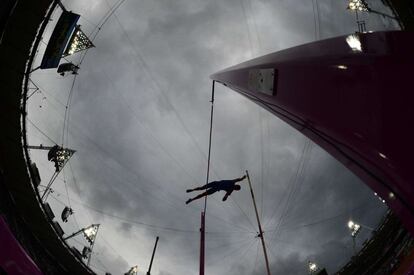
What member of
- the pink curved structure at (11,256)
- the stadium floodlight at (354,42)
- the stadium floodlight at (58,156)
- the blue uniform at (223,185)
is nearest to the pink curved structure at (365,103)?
the stadium floodlight at (354,42)

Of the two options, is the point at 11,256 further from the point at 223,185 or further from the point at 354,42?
the point at 223,185

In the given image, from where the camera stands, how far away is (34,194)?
16250 mm

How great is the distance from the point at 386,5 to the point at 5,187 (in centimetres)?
1888

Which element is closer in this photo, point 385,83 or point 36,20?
point 385,83

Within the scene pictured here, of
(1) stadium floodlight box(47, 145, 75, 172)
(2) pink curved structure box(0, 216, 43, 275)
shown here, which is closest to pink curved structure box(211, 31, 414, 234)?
(2) pink curved structure box(0, 216, 43, 275)

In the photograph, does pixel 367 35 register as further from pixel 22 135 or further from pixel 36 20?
pixel 22 135

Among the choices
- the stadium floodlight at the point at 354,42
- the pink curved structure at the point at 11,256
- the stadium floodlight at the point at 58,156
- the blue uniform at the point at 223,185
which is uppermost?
the stadium floodlight at the point at 58,156

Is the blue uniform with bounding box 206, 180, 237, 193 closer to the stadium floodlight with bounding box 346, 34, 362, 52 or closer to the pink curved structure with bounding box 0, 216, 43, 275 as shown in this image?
the pink curved structure with bounding box 0, 216, 43, 275

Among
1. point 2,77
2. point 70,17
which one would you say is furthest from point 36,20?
point 2,77

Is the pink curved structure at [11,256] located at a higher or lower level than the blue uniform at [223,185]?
lower

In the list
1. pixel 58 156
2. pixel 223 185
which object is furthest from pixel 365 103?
pixel 58 156

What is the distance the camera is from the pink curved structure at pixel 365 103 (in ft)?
5.55

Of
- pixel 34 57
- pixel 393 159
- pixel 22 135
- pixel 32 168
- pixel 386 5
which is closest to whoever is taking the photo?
pixel 393 159

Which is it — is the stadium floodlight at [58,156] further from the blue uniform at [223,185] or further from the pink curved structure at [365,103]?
the pink curved structure at [365,103]
